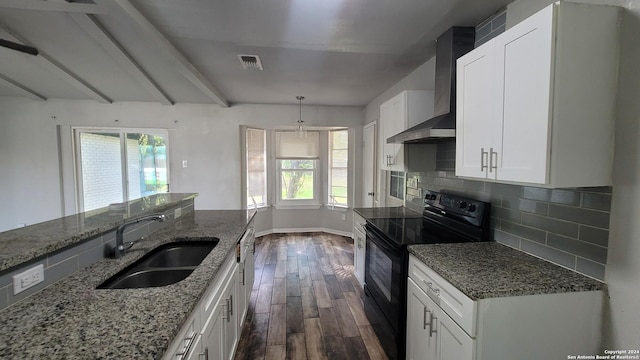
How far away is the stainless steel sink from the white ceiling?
5.42 feet

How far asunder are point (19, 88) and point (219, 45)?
3.83 meters

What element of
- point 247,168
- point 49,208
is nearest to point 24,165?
point 49,208

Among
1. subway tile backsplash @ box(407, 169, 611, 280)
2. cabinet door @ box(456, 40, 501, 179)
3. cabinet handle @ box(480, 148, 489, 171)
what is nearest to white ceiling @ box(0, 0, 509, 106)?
cabinet door @ box(456, 40, 501, 179)

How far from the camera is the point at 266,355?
2.00 m

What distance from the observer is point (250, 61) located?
109 inches

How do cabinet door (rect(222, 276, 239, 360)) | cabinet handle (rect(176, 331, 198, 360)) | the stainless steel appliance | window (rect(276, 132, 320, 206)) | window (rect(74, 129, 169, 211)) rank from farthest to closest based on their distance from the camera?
window (rect(276, 132, 320, 206)) < window (rect(74, 129, 169, 211)) < the stainless steel appliance < cabinet door (rect(222, 276, 239, 360)) < cabinet handle (rect(176, 331, 198, 360))

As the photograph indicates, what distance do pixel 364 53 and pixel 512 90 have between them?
5.25 feet

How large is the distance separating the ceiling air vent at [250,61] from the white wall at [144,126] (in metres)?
1.74

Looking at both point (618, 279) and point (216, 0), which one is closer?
point (618, 279)

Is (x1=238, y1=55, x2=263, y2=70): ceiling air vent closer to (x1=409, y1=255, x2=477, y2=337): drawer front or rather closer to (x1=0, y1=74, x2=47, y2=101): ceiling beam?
(x1=409, y1=255, x2=477, y2=337): drawer front

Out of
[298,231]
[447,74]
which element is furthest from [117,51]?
[298,231]

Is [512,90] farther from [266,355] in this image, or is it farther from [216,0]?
[266,355]

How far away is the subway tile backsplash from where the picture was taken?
4.01ft

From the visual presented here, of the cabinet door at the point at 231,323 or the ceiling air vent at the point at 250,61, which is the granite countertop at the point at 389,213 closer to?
the cabinet door at the point at 231,323
